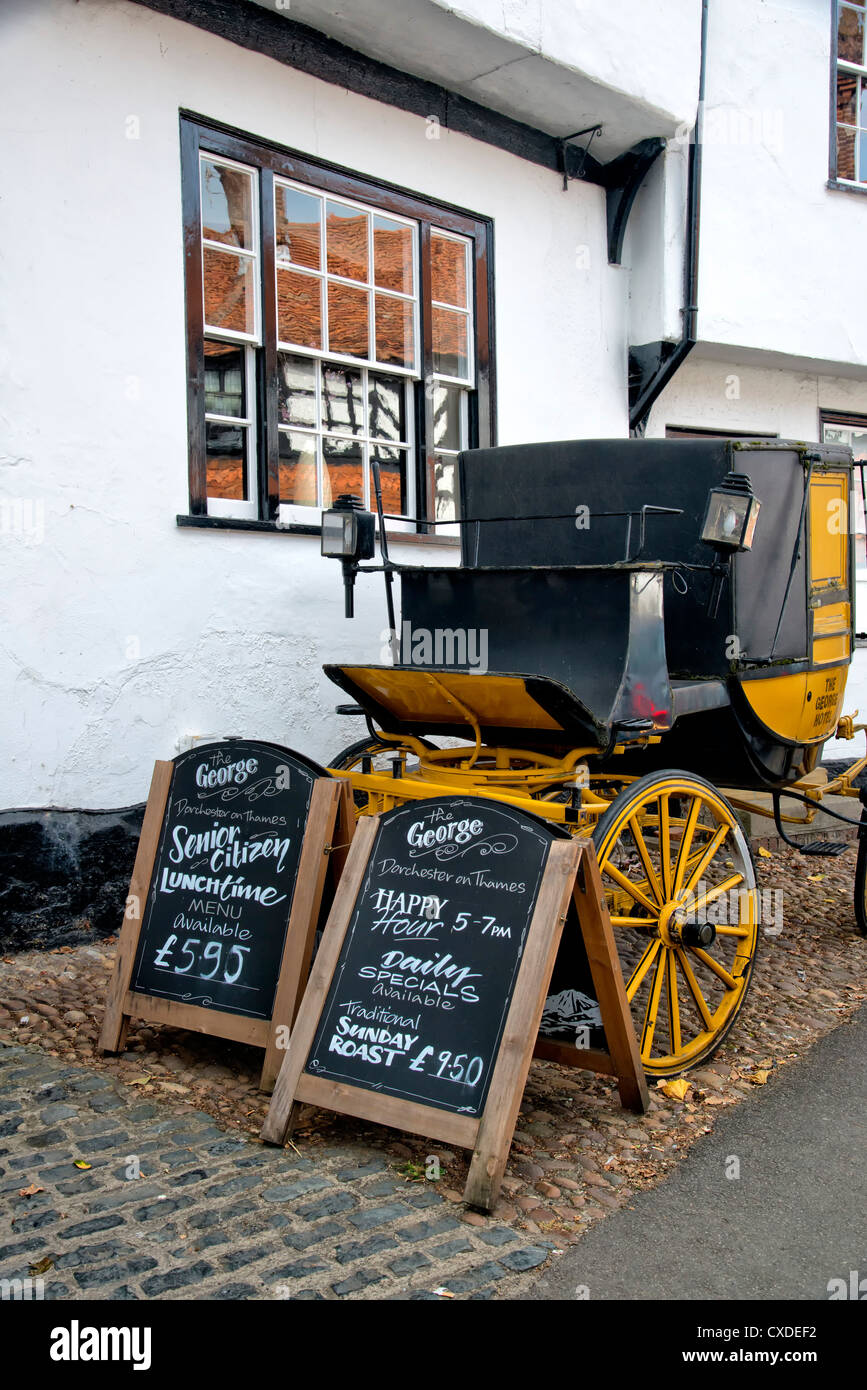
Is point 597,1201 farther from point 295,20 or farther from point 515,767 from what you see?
point 295,20

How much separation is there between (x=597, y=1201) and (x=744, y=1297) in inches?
21.8

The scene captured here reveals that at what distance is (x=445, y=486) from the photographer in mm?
7809

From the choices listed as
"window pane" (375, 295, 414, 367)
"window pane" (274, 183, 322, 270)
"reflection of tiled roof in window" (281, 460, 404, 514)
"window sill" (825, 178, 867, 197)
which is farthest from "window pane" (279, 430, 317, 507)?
"window sill" (825, 178, 867, 197)

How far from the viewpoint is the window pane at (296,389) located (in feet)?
22.1

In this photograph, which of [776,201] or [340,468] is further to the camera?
[776,201]

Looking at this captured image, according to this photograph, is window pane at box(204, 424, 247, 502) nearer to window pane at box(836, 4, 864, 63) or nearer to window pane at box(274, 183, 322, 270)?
window pane at box(274, 183, 322, 270)

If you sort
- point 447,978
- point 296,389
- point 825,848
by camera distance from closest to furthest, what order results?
1. point 447,978
2. point 825,848
3. point 296,389

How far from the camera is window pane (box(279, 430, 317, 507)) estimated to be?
676 cm

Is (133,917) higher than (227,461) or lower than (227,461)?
lower

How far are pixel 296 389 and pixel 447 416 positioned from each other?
4.32 ft

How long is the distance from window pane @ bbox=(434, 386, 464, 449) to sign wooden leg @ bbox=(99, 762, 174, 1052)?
4.01 meters

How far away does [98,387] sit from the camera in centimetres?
565

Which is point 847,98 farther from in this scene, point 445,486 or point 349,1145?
point 349,1145
